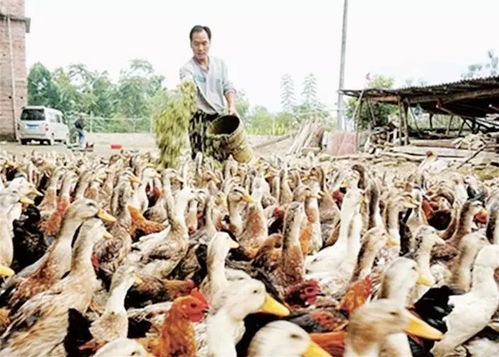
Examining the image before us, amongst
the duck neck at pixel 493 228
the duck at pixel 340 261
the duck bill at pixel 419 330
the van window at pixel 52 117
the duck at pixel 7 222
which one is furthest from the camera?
the van window at pixel 52 117

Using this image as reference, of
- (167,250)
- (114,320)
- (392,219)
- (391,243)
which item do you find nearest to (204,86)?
(392,219)

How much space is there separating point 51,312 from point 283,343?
1280 mm

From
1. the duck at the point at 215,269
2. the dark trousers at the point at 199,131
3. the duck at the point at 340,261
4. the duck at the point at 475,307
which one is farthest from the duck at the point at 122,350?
the dark trousers at the point at 199,131

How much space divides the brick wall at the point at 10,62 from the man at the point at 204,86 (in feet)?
56.3

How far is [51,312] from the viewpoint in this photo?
2.99 metres

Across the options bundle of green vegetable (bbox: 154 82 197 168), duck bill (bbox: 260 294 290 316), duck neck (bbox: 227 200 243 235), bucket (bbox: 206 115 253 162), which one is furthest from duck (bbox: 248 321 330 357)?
bucket (bbox: 206 115 253 162)

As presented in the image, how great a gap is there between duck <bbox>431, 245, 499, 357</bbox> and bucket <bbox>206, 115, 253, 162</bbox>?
455 cm

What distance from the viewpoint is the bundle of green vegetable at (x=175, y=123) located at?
23.8 ft

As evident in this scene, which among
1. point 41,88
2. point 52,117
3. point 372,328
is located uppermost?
point 41,88

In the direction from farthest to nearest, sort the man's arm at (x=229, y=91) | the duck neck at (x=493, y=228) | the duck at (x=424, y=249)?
the man's arm at (x=229, y=91) → the duck neck at (x=493, y=228) → the duck at (x=424, y=249)

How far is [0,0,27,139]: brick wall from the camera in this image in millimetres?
22797

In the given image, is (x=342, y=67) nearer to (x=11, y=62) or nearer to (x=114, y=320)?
(x=11, y=62)

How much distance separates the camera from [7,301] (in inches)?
134

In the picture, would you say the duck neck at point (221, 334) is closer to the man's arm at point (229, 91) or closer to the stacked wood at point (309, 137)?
the man's arm at point (229, 91)
